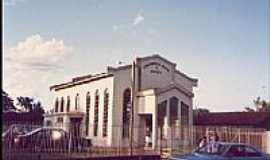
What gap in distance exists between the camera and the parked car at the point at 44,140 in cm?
2667

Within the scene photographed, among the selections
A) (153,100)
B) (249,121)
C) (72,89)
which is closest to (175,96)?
(153,100)

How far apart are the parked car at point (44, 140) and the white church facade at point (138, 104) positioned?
31.3ft

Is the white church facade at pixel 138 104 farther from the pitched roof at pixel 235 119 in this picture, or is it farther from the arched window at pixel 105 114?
the pitched roof at pixel 235 119

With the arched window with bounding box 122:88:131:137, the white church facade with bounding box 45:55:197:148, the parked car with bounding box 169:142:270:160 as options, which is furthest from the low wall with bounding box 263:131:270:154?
the arched window with bounding box 122:88:131:137

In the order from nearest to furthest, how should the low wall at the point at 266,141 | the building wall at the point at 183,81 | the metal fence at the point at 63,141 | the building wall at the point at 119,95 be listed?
1. the metal fence at the point at 63,141
2. the low wall at the point at 266,141
3. the building wall at the point at 119,95
4. the building wall at the point at 183,81

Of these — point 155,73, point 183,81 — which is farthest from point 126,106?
point 183,81

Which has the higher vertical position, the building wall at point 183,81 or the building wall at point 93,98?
the building wall at point 183,81

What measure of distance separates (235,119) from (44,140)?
83.3 feet

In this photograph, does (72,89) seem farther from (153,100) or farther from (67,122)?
(153,100)

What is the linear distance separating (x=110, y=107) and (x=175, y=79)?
257 inches

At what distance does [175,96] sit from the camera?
3953cm

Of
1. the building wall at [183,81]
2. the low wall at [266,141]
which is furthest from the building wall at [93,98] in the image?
the low wall at [266,141]

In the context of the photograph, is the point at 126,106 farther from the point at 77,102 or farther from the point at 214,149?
the point at 214,149

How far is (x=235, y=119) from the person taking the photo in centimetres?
4759
